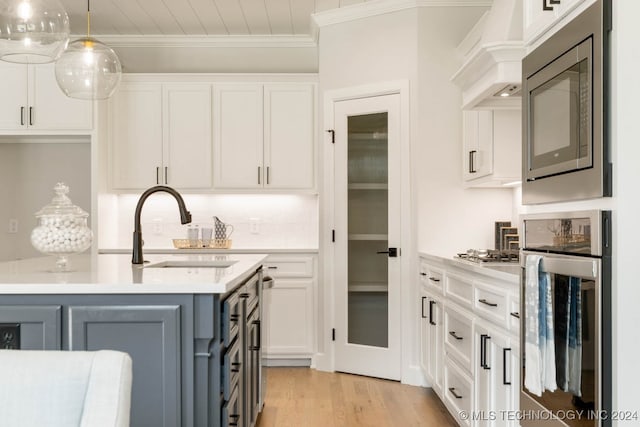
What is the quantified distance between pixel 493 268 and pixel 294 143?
2655 mm

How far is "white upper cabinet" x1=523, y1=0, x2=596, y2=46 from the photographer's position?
1.64 meters

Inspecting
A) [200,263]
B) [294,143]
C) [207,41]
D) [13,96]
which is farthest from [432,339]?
[13,96]

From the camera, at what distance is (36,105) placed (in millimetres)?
4652

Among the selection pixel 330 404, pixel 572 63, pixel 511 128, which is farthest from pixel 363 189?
pixel 572 63

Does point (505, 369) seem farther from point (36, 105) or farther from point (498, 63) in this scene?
point (36, 105)

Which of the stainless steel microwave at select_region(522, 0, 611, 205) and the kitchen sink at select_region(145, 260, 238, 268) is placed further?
the kitchen sink at select_region(145, 260, 238, 268)

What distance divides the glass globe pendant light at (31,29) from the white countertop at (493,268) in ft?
6.49

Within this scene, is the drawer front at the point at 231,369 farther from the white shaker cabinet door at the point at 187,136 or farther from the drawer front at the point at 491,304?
the white shaker cabinet door at the point at 187,136

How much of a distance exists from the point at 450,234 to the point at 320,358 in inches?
55.6

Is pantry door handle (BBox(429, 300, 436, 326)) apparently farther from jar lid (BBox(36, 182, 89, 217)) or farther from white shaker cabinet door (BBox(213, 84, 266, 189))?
jar lid (BBox(36, 182, 89, 217))

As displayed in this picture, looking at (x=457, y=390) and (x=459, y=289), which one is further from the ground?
(x=459, y=289)

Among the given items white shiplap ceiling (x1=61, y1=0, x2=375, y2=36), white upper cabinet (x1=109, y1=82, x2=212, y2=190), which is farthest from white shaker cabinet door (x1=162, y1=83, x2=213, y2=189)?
white shiplap ceiling (x1=61, y1=0, x2=375, y2=36)

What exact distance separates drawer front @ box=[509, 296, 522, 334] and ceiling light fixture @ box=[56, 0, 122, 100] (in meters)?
2.06

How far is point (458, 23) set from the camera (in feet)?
13.6
